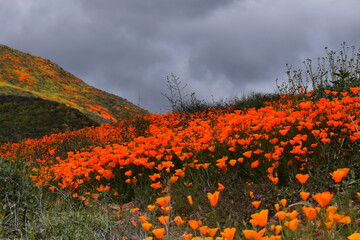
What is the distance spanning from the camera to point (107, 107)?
22406 millimetres

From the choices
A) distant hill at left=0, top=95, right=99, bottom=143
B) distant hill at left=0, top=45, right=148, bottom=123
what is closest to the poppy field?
distant hill at left=0, top=95, right=99, bottom=143

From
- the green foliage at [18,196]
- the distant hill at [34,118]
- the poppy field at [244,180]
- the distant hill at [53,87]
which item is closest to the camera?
the poppy field at [244,180]

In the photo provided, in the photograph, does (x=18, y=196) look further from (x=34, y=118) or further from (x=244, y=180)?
(x=34, y=118)

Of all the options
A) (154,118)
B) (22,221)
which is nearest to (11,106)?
(154,118)

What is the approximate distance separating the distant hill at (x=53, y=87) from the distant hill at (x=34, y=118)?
149 cm

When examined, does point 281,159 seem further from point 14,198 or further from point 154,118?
point 154,118

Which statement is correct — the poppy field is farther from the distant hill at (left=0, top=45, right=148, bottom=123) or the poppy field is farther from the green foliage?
the distant hill at (left=0, top=45, right=148, bottom=123)

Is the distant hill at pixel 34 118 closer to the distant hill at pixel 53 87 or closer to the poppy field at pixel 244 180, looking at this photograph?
the distant hill at pixel 53 87

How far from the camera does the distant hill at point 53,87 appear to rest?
19.9m

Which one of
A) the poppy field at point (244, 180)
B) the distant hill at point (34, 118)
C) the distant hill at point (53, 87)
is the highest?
the distant hill at point (53, 87)

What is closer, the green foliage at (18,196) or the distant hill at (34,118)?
the green foliage at (18,196)

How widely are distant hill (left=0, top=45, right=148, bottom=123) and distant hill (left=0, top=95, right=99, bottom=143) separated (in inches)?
58.5

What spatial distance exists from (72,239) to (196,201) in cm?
134

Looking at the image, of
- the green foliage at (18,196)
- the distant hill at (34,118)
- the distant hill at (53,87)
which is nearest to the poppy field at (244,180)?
the green foliage at (18,196)
